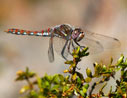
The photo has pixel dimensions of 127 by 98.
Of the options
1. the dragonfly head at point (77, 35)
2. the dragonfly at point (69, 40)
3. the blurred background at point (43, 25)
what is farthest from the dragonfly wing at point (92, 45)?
the blurred background at point (43, 25)

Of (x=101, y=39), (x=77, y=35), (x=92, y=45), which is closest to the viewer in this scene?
(x=77, y=35)

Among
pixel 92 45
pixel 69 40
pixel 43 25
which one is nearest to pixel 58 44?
pixel 69 40

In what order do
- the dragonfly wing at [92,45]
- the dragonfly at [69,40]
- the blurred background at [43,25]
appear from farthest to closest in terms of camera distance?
the blurred background at [43,25], the dragonfly wing at [92,45], the dragonfly at [69,40]

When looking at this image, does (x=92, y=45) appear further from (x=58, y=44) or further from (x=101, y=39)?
(x=58, y=44)

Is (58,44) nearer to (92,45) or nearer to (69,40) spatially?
(69,40)

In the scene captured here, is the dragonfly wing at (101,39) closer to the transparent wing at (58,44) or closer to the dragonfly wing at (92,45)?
the dragonfly wing at (92,45)

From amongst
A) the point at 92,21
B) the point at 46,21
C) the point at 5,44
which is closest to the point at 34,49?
the point at 5,44

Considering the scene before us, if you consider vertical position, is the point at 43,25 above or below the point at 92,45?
above

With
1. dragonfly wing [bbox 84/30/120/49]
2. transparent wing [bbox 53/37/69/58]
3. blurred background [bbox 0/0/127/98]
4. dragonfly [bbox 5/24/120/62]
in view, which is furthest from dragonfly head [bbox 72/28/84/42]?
blurred background [bbox 0/0/127/98]

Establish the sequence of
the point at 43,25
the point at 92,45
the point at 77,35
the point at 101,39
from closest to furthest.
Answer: the point at 77,35, the point at 92,45, the point at 101,39, the point at 43,25

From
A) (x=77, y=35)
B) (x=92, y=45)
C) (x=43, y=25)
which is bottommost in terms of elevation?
(x=92, y=45)

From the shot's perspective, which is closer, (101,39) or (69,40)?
(69,40)
